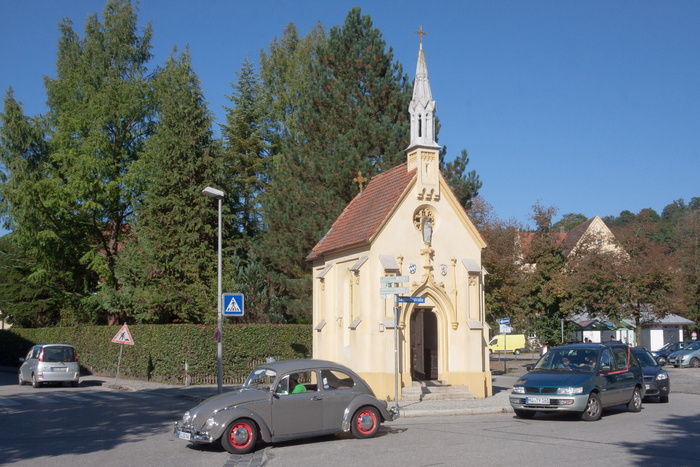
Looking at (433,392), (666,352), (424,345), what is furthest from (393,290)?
(666,352)

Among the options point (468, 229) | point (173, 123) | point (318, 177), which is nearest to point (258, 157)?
point (173, 123)

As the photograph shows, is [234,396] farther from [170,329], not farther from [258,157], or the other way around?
[258,157]

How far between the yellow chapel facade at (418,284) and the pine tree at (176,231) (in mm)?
14299

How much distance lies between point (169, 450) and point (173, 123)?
2797cm

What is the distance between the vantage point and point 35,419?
57.2 feet

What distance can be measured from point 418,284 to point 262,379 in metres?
9.69

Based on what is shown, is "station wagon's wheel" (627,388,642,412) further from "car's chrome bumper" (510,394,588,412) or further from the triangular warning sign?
the triangular warning sign

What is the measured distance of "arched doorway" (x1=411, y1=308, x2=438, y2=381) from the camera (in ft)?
75.6

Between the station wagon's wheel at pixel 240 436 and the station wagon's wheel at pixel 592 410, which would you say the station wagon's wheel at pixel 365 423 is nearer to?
the station wagon's wheel at pixel 240 436

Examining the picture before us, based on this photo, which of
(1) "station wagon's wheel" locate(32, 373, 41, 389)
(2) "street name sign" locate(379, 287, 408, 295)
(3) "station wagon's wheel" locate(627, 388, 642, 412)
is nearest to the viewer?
(3) "station wagon's wheel" locate(627, 388, 642, 412)

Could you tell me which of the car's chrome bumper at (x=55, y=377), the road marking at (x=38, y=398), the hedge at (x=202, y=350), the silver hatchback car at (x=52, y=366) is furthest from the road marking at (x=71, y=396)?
the hedge at (x=202, y=350)

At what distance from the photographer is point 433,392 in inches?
843

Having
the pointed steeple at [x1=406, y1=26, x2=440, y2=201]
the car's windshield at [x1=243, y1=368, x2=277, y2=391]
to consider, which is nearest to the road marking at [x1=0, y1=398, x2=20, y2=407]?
the car's windshield at [x1=243, y1=368, x2=277, y2=391]

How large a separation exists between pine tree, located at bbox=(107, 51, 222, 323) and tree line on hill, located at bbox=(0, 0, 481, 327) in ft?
0.25
